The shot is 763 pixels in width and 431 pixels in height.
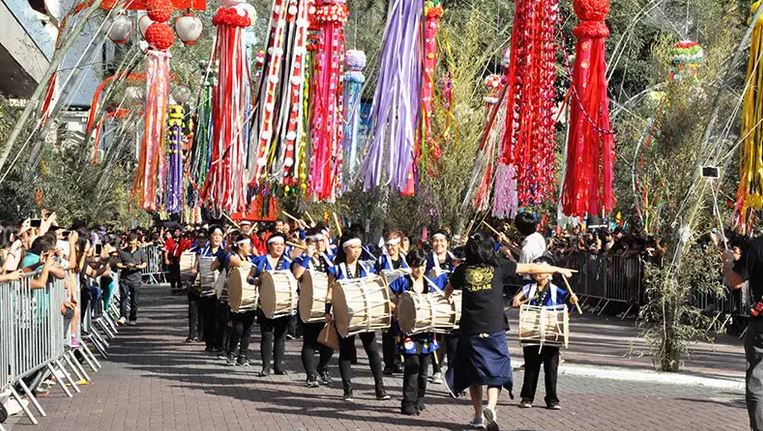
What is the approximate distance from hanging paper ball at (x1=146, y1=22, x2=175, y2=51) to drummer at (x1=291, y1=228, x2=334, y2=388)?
18.8 ft

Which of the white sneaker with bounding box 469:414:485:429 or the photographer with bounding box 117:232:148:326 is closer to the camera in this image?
the white sneaker with bounding box 469:414:485:429

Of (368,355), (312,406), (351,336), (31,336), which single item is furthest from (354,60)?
(31,336)

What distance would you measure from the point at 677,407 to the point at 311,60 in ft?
21.9

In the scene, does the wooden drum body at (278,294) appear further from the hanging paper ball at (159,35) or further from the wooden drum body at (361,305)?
the hanging paper ball at (159,35)

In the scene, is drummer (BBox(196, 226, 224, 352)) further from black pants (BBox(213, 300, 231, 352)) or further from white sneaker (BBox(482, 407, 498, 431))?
white sneaker (BBox(482, 407, 498, 431))

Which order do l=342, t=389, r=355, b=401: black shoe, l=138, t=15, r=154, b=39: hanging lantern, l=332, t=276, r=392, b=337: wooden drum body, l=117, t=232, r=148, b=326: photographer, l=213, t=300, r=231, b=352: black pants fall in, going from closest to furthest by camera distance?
l=332, t=276, r=392, b=337: wooden drum body
l=342, t=389, r=355, b=401: black shoe
l=213, t=300, r=231, b=352: black pants
l=138, t=15, r=154, b=39: hanging lantern
l=117, t=232, r=148, b=326: photographer

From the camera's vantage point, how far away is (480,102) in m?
28.0

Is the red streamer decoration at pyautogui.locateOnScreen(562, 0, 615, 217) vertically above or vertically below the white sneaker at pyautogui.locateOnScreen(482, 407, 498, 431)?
above

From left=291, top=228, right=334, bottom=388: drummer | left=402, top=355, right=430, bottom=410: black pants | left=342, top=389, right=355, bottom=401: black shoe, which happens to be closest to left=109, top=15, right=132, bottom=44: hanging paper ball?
left=291, top=228, right=334, bottom=388: drummer

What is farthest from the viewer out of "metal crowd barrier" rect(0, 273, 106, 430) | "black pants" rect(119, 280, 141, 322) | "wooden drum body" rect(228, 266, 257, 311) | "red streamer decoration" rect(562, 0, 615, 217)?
"black pants" rect(119, 280, 141, 322)

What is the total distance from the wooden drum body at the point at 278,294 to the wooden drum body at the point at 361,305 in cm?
203

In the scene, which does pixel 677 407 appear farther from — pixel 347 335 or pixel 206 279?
pixel 206 279

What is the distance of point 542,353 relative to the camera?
12.9 meters

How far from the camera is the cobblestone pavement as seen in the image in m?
11.7
